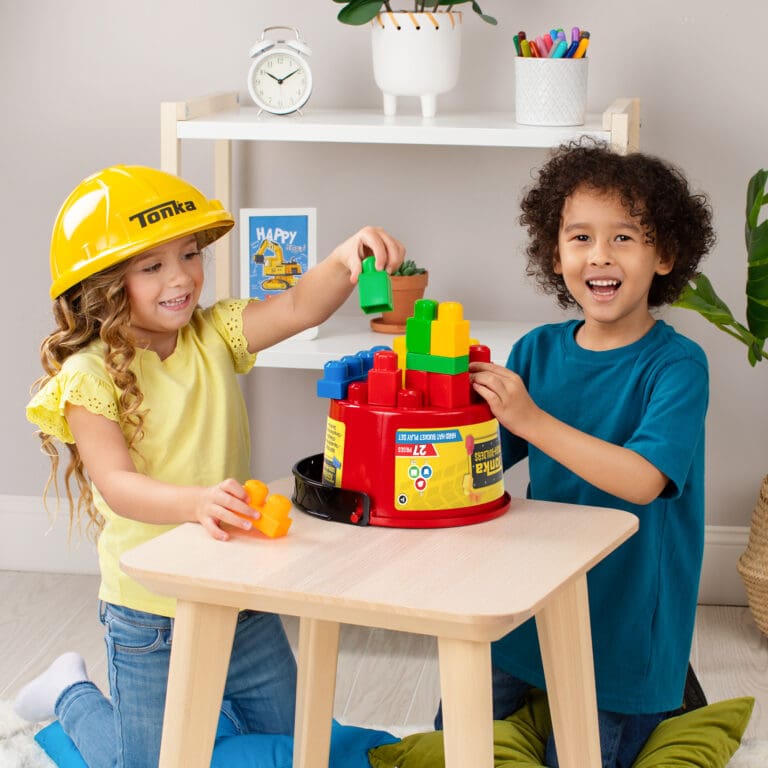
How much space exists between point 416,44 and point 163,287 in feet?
2.81

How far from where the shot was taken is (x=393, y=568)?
113 cm

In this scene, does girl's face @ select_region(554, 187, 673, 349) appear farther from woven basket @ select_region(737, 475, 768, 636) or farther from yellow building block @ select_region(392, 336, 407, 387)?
woven basket @ select_region(737, 475, 768, 636)

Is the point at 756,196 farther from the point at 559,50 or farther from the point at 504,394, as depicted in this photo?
the point at 504,394

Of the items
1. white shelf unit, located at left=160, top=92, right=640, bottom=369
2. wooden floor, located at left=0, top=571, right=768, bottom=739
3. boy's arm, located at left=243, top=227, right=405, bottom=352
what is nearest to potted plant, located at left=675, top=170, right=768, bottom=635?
wooden floor, located at left=0, top=571, right=768, bottom=739

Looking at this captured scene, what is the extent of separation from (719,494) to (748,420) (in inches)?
6.3

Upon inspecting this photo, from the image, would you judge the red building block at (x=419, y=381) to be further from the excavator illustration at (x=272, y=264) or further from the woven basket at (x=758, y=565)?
the woven basket at (x=758, y=565)

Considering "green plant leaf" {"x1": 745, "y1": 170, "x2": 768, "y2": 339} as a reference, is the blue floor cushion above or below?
below

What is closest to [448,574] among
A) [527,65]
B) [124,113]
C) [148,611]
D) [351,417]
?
[351,417]

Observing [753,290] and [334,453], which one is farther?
[753,290]

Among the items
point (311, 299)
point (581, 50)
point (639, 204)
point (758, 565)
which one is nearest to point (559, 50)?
point (581, 50)

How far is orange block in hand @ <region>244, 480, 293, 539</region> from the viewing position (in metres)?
1.20

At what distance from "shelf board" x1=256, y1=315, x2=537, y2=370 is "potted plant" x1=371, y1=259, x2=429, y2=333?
24mm

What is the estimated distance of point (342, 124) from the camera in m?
2.12

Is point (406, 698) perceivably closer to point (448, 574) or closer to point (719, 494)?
point (719, 494)
